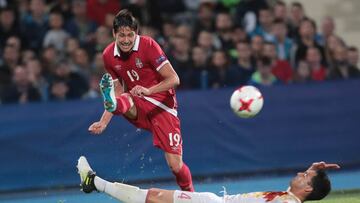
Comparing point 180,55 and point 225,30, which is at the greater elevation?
point 225,30

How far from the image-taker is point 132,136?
12883mm

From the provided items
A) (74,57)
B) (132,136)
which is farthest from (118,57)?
(74,57)

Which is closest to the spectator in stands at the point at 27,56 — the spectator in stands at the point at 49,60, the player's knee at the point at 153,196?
the spectator in stands at the point at 49,60

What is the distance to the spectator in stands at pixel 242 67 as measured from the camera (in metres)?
13.9

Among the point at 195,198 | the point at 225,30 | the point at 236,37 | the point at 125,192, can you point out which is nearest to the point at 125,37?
the point at 125,192

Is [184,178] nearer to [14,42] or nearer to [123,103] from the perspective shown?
[123,103]

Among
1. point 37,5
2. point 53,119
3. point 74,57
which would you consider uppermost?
point 37,5

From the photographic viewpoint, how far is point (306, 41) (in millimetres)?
15008

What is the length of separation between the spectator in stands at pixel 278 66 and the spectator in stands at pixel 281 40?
46 centimetres

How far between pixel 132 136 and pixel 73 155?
793mm

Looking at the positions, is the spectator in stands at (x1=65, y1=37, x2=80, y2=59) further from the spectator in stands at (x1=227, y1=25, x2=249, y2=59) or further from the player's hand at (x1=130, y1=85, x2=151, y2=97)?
the player's hand at (x1=130, y1=85, x2=151, y2=97)

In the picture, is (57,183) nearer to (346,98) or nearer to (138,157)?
(138,157)

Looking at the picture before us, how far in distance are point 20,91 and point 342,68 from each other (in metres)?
4.80

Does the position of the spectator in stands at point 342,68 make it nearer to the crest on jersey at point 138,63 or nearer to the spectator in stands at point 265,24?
the spectator in stands at point 265,24
